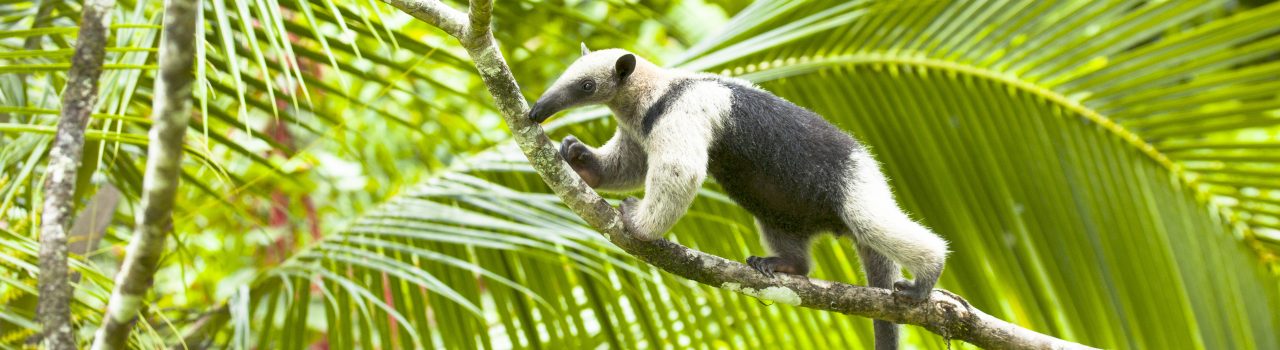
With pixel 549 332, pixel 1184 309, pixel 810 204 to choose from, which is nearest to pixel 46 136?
pixel 549 332

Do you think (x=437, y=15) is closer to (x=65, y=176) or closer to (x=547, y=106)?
(x=547, y=106)

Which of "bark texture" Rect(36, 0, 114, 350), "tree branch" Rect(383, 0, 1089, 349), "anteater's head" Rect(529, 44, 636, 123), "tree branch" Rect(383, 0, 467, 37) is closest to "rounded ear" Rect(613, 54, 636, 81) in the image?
"anteater's head" Rect(529, 44, 636, 123)

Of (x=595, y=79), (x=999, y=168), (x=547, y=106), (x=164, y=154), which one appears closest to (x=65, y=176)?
(x=164, y=154)

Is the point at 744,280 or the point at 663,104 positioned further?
the point at 663,104

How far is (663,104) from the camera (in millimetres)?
3541

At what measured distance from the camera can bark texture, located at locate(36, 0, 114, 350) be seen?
6.15 ft

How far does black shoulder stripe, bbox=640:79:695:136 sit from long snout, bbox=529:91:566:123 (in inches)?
11.6

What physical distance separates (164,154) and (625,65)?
82.7 inches

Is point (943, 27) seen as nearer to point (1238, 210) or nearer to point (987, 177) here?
point (987, 177)

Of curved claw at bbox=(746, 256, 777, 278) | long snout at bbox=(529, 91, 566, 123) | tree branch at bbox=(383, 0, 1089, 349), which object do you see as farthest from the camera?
curved claw at bbox=(746, 256, 777, 278)

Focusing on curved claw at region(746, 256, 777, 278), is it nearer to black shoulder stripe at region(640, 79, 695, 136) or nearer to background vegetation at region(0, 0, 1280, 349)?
black shoulder stripe at region(640, 79, 695, 136)

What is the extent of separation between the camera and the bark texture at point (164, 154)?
4.97ft

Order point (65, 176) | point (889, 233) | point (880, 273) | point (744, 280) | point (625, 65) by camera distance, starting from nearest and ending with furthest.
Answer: point (65, 176), point (744, 280), point (889, 233), point (625, 65), point (880, 273)

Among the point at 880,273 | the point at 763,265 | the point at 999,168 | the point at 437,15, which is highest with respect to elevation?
the point at 437,15
